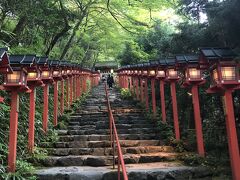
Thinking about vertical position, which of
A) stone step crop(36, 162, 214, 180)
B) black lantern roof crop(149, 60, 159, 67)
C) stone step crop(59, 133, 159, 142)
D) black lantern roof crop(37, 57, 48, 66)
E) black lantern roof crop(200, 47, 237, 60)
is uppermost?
black lantern roof crop(37, 57, 48, 66)

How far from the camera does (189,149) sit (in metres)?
9.77

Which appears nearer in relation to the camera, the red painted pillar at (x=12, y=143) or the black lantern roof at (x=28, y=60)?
the red painted pillar at (x=12, y=143)

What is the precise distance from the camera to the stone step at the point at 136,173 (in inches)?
296

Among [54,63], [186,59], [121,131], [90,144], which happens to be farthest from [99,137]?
[186,59]

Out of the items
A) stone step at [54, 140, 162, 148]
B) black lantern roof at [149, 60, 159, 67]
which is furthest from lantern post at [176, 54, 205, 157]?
black lantern roof at [149, 60, 159, 67]

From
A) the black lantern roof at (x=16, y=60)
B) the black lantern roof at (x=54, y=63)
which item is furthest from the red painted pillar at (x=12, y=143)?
the black lantern roof at (x=54, y=63)

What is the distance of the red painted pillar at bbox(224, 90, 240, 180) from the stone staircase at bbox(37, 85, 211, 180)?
1235 millimetres

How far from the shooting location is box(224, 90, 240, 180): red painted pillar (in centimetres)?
668

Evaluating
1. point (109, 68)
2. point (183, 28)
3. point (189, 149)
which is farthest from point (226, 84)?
point (109, 68)

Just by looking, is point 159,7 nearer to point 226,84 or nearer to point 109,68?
point 226,84

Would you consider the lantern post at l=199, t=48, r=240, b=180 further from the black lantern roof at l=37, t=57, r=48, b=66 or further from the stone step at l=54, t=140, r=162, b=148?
the black lantern roof at l=37, t=57, r=48, b=66

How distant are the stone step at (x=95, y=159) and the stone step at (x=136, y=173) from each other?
0.58 meters

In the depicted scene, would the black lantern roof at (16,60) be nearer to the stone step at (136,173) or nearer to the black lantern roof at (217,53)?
the stone step at (136,173)

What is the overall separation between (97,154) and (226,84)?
449 cm
